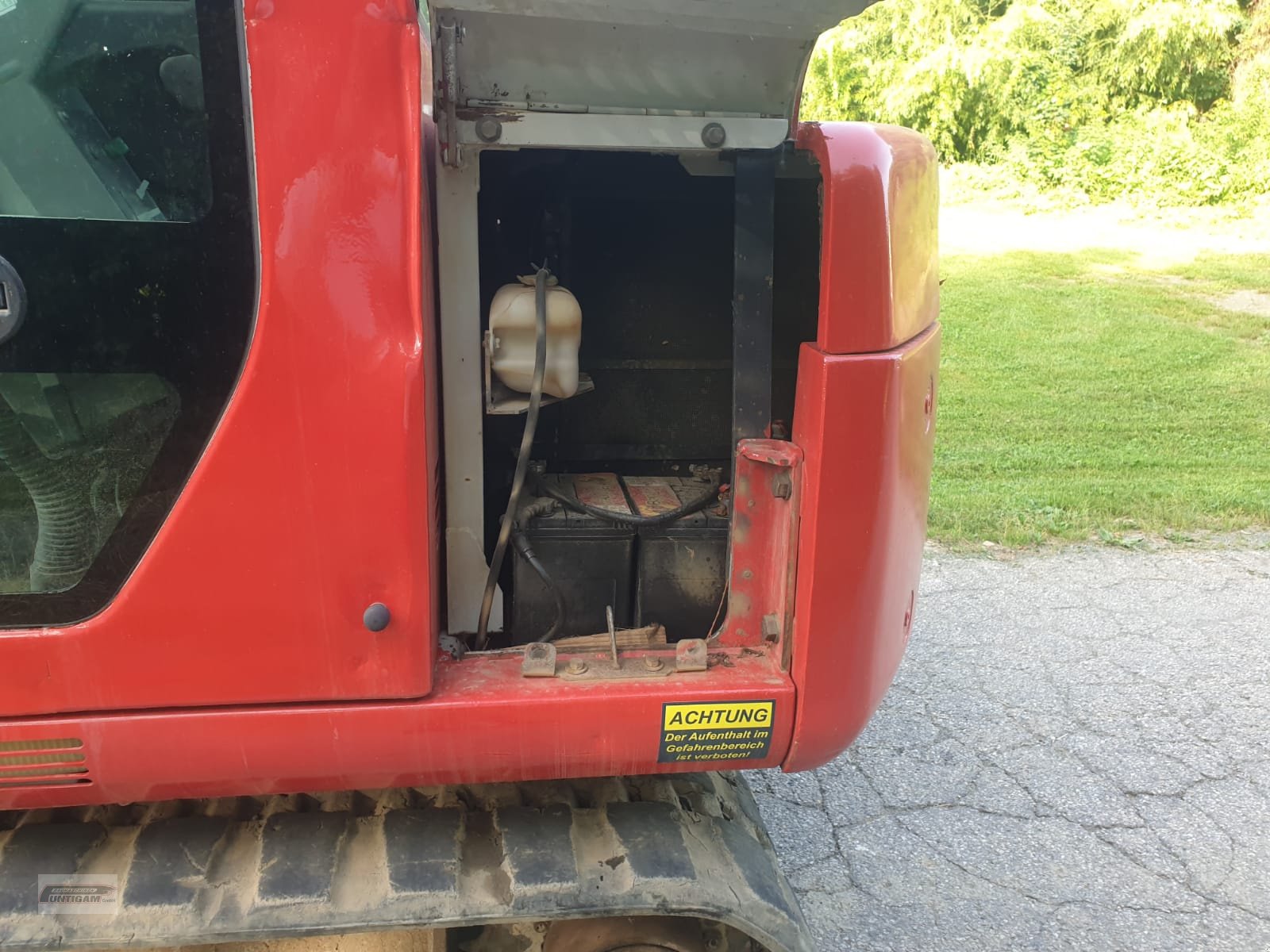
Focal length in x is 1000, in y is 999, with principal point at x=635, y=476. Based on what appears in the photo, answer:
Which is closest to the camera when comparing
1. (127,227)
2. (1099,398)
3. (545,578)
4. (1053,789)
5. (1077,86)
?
(127,227)

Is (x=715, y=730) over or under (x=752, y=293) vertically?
under

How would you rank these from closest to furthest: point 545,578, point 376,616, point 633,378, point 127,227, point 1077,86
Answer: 1. point 127,227
2. point 376,616
3. point 545,578
4. point 633,378
5. point 1077,86

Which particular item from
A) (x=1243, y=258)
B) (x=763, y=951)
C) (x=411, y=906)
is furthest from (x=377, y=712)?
(x=1243, y=258)

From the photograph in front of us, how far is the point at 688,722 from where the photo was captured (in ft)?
5.29

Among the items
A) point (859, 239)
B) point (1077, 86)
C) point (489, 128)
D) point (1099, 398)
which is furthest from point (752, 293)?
point (1077, 86)

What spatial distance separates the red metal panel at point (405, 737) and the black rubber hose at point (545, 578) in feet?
0.72

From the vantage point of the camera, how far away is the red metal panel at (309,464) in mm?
1325

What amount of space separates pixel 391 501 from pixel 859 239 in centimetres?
81

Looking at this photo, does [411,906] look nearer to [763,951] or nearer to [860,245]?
[763,951]

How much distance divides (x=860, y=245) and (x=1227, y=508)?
5090 mm

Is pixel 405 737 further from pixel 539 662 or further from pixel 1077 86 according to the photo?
pixel 1077 86

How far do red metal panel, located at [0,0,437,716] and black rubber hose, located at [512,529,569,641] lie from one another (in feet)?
1.16

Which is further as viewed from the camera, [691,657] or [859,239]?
[691,657]

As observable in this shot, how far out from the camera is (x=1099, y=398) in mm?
7676
